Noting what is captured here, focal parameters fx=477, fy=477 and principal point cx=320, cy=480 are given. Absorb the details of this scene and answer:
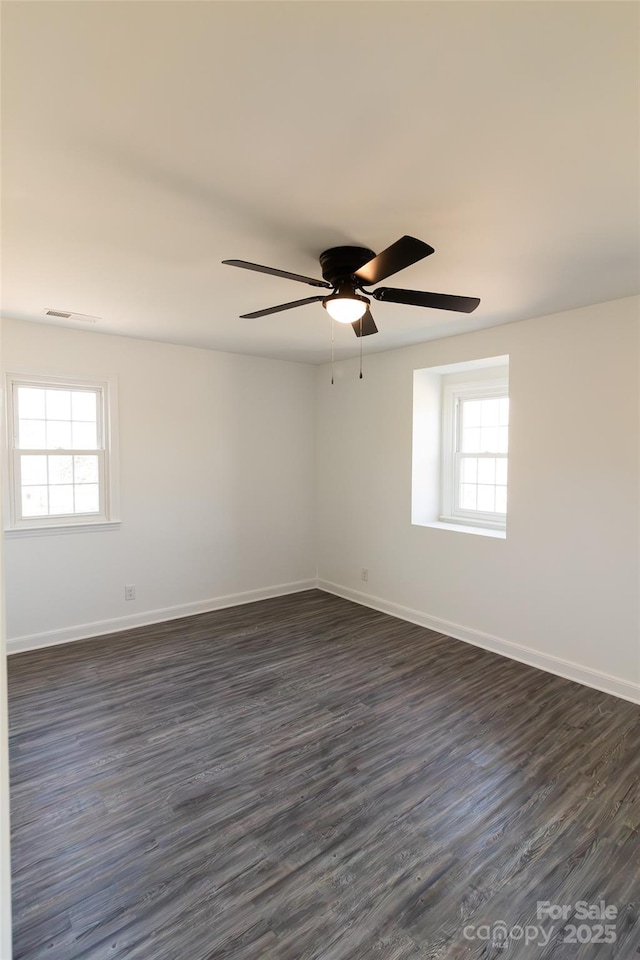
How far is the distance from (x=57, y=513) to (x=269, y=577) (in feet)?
7.28

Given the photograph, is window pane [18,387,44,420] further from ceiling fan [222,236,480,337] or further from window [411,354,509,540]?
window [411,354,509,540]

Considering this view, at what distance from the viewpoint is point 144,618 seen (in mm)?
4422

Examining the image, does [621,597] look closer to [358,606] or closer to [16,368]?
[358,606]

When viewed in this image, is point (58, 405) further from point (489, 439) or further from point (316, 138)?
point (489, 439)

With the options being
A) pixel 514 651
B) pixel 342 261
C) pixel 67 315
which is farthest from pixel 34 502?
pixel 514 651

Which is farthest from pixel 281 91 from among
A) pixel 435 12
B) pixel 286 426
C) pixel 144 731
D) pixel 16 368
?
pixel 286 426

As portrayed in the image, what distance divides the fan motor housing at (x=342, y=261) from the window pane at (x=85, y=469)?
2856 millimetres

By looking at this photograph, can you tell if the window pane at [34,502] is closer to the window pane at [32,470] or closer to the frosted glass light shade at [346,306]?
the window pane at [32,470]

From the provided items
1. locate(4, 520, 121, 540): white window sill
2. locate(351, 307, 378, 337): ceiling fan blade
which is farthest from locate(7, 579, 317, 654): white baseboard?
locate(351, 307, 378, 337): ceiling fan blade

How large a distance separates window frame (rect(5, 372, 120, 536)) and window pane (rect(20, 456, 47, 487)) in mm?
34

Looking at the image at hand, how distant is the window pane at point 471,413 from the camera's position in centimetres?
448

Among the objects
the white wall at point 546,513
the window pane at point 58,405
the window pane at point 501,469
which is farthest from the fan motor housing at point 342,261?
the window pane at point 58,405

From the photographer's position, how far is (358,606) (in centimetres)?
498

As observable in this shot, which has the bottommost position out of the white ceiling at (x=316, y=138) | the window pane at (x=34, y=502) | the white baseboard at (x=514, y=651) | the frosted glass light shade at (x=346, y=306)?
the white baseboard at (x=514, y=651)
